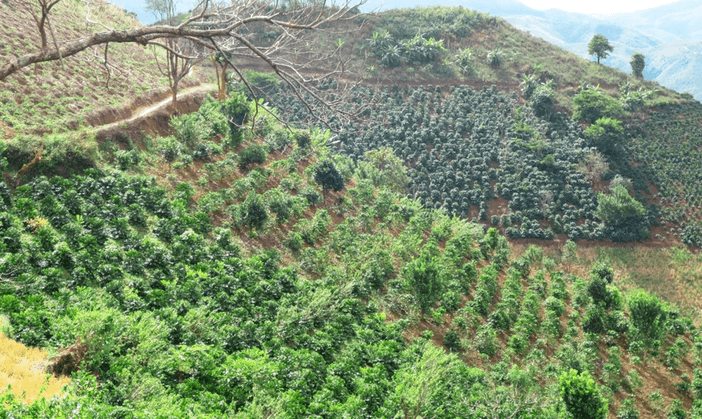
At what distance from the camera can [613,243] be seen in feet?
107

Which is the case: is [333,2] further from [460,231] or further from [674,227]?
[674,227]

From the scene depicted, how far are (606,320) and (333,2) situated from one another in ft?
61.9

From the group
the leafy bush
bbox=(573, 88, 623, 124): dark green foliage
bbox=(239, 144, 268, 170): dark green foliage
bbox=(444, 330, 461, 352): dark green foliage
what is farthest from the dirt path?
bbox=(573, 88, 623, 124): dark green foliage

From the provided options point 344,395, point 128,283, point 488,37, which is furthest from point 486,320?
point 488,37

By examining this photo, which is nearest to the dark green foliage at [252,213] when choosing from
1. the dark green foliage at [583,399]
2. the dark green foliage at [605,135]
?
the dark green foliage at [583,399]

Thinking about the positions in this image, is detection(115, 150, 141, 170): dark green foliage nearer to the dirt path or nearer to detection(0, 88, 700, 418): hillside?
detection(0, 88, 700, 418): hillside

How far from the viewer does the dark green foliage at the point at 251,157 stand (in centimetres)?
2455

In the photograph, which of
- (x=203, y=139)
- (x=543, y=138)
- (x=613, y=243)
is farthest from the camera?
(x=543, y=138)

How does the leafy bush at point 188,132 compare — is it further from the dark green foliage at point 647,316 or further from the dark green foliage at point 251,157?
the dark green foliage at point 647,316

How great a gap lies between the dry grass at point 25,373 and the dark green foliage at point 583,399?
41.9 ft

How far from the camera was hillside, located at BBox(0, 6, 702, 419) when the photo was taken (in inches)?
385

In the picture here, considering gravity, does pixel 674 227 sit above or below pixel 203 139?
below

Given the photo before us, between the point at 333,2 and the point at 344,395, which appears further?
the point at 344,395

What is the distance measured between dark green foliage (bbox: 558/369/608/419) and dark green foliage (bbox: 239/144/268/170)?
18789 millimetres
